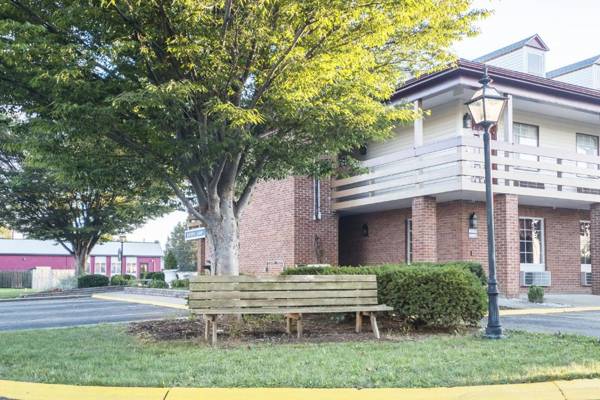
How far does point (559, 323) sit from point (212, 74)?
8.07 m

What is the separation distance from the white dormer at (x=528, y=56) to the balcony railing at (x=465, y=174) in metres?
3.66

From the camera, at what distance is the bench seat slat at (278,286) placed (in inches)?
324

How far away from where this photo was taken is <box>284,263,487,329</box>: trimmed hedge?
9.09m

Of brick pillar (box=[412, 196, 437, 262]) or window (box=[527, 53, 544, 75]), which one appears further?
window (box=[527, 53, 544, 75])

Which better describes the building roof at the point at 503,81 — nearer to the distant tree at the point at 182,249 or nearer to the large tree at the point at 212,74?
the large tree at the point at 212,74

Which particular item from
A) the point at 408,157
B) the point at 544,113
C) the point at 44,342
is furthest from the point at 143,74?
the point at 544,113

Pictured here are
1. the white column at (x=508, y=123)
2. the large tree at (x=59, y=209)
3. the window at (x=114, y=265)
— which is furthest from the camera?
the window at (x=114, y=265)

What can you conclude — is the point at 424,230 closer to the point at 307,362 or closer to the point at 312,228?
the point at 312,228

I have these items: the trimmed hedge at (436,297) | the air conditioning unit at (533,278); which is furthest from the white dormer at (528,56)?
the trimmed hedge at (436,297)

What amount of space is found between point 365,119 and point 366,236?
11326 millimetres

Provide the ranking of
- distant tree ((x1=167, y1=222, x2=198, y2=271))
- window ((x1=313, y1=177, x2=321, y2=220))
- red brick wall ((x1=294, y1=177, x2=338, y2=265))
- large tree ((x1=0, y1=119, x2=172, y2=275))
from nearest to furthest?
red brick wall ((x1=294, y1=177, x2=338, y2=265))
window ((x1=313, y1=177, x2=321, y2=220))
large tree ((x1=0, y1=119, x2=172, y2=275))
distant tree ((x1=167, y1=222, x2=198, y2=271))

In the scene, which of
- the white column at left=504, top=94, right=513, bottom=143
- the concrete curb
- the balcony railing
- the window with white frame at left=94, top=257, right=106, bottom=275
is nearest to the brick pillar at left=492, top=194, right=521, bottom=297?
the balcony railing

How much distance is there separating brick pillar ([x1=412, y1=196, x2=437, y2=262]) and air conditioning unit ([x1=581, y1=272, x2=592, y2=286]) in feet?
25.1

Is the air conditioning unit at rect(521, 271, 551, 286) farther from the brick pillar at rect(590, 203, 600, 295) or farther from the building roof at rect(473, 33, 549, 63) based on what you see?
the building roof at rect(473, 33, 549, 63)
